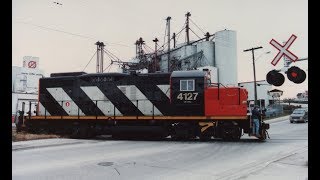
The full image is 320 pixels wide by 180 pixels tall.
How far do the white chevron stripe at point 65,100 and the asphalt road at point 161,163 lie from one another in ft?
15.1

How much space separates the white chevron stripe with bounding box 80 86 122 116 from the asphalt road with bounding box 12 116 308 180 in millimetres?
4557

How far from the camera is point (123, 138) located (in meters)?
19.6

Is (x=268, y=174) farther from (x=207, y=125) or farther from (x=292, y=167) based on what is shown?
(x=207, y=125)

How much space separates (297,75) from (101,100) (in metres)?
14.6

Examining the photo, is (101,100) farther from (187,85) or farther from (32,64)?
(32,64)

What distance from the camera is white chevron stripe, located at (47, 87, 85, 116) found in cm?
2000

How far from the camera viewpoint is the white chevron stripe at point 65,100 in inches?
787

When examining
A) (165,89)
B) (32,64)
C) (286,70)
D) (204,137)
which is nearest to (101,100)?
(165,89)

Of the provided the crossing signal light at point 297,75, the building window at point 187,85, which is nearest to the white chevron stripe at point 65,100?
the building window at point 187,85

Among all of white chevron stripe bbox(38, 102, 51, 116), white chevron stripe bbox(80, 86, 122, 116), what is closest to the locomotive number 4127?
white chevron stripe bbox(80, 86, 122, 116)

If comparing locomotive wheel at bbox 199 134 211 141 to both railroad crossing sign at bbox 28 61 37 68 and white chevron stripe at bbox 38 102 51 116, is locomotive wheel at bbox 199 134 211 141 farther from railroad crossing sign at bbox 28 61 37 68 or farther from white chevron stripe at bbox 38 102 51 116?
railroad crossing sign at bbox 28 61 37 68

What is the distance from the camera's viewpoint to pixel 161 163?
36.2ft
